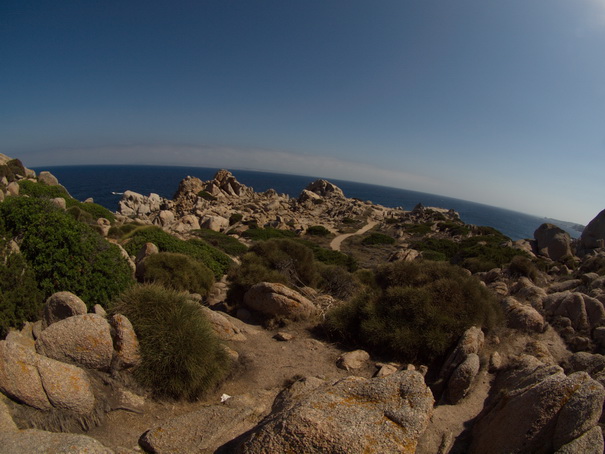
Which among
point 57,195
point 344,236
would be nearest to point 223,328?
point 57,195

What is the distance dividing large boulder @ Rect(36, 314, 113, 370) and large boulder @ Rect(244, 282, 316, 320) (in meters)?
5.32

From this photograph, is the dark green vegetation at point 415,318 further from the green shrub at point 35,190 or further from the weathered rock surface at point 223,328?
the green shrub at point 35,190

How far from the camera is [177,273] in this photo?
11.6m

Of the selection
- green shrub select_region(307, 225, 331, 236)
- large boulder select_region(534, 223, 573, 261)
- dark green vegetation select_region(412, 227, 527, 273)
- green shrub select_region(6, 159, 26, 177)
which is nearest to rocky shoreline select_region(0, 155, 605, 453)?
dark green vegetation select_region(412, 227, 527, 273)

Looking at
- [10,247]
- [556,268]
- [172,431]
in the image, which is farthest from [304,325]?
[556,268]

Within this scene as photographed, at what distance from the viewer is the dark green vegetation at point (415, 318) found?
311 inches

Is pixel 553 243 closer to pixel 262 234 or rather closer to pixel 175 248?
pixel 262 234

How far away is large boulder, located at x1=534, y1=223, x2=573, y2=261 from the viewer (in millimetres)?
32969

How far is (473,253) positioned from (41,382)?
31044 mm

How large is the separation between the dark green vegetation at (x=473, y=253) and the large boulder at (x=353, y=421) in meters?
20.0

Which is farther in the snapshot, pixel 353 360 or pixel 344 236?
pixel 344 236

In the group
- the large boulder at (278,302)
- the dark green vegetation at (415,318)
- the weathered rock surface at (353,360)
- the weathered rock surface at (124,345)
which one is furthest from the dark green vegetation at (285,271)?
the weathered rock surface at (124,345)

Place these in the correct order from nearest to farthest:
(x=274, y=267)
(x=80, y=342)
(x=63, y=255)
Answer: (x=80, y=342) < (x=63, y=255) < (x=274, y=267)

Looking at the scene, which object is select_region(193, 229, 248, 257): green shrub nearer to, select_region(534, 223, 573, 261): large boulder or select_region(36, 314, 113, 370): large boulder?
select_region(36, 314, 113, 370): large boulder
